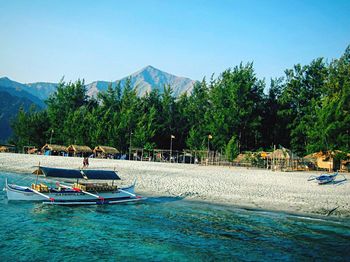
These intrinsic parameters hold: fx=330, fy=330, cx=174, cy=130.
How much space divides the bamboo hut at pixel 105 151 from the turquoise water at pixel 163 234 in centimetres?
4864

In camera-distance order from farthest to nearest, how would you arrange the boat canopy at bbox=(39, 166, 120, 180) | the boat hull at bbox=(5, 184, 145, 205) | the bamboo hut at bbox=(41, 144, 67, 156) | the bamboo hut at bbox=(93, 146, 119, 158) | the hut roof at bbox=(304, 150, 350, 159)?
the bamboo hut at bbox=(41, 144, 67, 156), the bamboo hut at bbox=(93, 146, 119, 158), the hut roof at bbox=(304, 150, 350, 159), the boat canopy at bbox=(39, 166, 120, 180), the boat hull at bbox=(5, 184, 145, 205)

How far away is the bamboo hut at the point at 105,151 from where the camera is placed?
69.4 m

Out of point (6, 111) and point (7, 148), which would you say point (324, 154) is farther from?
point (6, 111)

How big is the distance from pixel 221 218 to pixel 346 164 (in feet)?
131

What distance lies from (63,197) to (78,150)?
53.1 m

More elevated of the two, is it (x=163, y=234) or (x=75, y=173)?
(x=75, y=173)

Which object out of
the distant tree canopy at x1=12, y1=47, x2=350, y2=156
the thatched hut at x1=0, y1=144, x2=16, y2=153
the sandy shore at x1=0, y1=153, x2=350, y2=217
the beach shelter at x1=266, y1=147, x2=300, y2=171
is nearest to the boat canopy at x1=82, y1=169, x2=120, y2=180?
the sandy shore at x1=0, y1=153, x2=350, y2=217

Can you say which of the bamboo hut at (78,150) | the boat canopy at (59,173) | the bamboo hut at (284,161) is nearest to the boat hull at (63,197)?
the boat canopy at (59,173)

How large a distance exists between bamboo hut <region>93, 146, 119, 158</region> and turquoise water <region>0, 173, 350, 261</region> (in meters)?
48.6

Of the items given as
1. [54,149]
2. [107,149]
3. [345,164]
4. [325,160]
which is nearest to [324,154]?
[325,160]

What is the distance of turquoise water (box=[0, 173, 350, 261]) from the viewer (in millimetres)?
12312

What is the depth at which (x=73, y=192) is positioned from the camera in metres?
20.7

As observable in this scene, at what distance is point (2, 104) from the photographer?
567ft

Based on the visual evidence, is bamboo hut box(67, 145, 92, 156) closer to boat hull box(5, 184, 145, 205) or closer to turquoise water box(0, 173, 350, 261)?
turquoise water box(0, 173, 350, 261)
